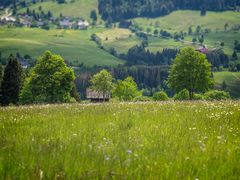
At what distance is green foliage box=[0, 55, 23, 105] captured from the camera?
97.5 metres

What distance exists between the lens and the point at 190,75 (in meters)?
90.7

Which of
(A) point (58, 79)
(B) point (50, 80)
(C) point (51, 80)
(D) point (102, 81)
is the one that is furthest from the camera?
(D) point (102, 81)

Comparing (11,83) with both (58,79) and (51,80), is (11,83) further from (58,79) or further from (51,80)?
(58,79)

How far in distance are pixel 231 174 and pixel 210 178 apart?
0.54 metres

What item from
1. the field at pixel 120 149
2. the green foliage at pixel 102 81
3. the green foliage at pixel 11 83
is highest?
the field at pixel 120 149

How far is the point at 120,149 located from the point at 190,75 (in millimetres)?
84617

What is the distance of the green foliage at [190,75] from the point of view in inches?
3563

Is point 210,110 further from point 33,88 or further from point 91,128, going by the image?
point 33,88

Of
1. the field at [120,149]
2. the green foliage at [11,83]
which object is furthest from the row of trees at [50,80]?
the field at [120,149]

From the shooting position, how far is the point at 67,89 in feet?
289

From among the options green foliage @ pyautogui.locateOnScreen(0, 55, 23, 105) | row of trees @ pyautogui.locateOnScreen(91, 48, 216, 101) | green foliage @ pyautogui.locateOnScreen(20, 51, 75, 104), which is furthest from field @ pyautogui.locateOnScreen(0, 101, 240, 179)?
green foliage @ pyautogui.locateOnScreen(0, 55, 23, 105)

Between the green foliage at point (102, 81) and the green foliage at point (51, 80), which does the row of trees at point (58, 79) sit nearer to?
the green foliage at point (51, 80)

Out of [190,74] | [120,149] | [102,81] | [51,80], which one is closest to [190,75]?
[190,74]

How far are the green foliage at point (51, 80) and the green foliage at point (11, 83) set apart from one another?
11592mm
